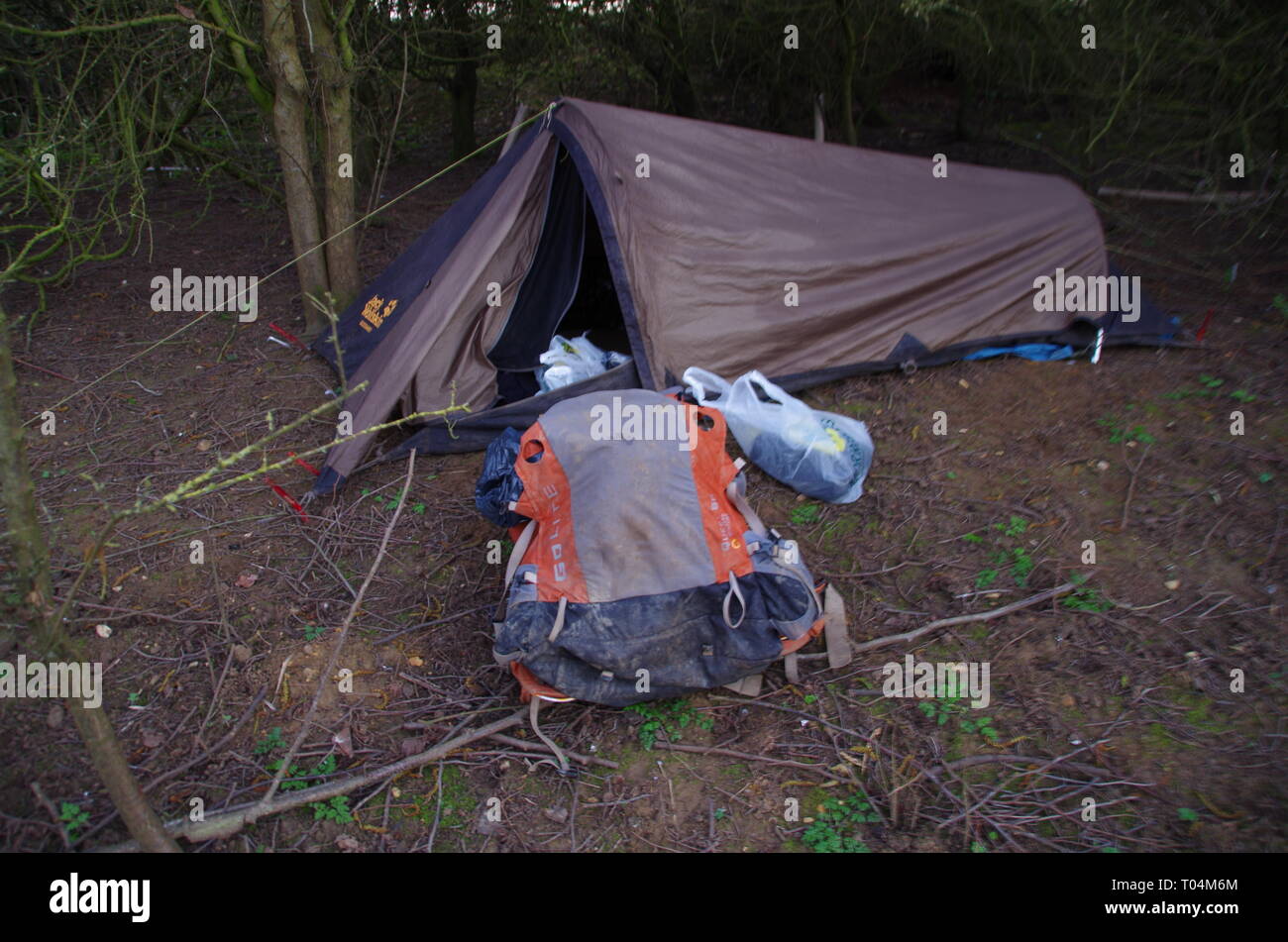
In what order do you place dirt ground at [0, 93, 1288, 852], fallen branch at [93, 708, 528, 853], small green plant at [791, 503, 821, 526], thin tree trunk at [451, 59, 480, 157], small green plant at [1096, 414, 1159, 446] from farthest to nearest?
thin tree trunk at [451, 59, 480, 157]
small green plant at [1096, 414, 1159, 446]
small green plant at [791, 503, 821, 526]
dirt ground at [0, 93, 1288, 852]
fallen branch at [93, 708, 528, 853]

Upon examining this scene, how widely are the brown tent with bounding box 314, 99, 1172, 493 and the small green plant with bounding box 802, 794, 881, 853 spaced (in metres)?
2.20

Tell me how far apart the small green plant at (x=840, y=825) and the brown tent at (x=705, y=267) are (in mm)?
2204

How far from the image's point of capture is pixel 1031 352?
4.94 metres

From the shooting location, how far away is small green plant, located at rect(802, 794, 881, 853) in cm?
244

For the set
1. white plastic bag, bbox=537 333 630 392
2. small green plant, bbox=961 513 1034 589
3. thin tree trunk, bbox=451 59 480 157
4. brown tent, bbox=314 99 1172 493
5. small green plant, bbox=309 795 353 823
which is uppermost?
thin tree trunk, bbox=451 59 480 157

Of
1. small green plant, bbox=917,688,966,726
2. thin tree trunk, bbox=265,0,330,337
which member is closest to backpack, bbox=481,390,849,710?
small green plant, bbox=917,688,966,726

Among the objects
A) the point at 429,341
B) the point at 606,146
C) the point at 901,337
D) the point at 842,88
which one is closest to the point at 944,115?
the point at 842,88

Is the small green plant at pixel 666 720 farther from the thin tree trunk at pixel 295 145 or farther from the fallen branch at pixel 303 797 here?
the thin tree trunk at pixel 295 145

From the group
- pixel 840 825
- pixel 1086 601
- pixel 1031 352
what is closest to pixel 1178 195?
pixel 1031 352

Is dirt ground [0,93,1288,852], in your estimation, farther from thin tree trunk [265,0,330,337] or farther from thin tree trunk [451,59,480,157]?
thin tree trunk [451,59,480,157]

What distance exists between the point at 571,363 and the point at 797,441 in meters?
1.32

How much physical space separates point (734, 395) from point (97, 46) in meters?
4.27

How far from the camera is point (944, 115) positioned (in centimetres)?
1060

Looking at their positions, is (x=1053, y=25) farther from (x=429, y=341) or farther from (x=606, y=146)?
(x=429, y=341)
